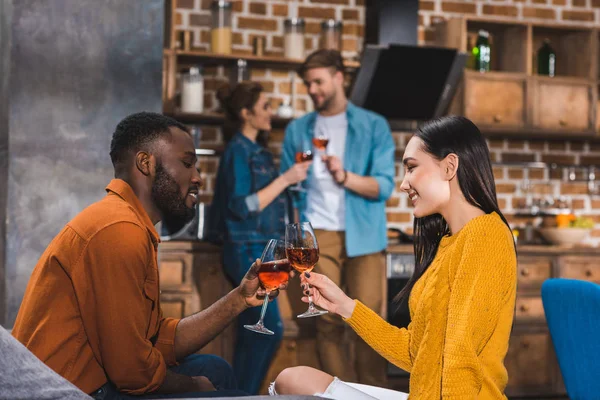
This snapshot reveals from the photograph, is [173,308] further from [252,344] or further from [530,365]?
[530,365]

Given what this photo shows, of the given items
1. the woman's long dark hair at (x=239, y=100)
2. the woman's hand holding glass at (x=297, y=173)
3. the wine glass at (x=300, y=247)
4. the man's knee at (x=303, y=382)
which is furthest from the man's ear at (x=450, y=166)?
the woman's long dark hair at (x=239, y=100)

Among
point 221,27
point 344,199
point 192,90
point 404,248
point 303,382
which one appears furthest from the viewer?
point 221,27

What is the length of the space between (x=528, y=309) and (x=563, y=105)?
1316 mm

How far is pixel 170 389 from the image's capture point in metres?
1.89

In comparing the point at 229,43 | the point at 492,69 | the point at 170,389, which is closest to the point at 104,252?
the point at 170,389

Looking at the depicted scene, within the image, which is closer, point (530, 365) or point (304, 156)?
point (304, 156)

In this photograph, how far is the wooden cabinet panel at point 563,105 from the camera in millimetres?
4977

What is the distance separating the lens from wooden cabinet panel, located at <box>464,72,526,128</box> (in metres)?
4.85

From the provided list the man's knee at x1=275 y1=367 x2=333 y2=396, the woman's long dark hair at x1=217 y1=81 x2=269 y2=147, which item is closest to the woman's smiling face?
the man's knee at x1=275 y1=367 x2=333 y2=396

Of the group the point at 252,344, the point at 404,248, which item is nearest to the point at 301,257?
the point at 252,344

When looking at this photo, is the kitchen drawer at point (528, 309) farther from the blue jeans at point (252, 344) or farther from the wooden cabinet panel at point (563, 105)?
the blue jeans at point (252, 344)

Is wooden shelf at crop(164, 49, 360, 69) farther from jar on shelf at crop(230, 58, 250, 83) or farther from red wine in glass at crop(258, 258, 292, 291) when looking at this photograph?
red wine in glass at crop(258, 258, 292, 291)

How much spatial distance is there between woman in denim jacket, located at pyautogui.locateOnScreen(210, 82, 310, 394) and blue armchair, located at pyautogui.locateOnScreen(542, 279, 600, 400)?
1.68 metres

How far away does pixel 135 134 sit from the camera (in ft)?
6.57
